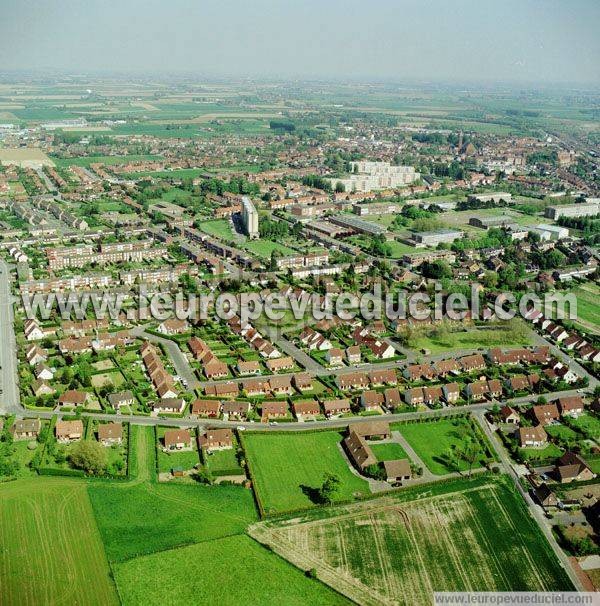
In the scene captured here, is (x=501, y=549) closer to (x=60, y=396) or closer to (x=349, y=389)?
(x=349, y=389)

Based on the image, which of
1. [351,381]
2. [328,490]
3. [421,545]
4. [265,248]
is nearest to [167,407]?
[351,381]

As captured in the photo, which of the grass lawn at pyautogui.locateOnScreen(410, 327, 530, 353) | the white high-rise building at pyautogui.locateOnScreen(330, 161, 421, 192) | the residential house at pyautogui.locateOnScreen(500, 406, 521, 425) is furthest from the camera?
the white high-rise building at pyautogui.locateOnScreen(330, 161, 421, 192)

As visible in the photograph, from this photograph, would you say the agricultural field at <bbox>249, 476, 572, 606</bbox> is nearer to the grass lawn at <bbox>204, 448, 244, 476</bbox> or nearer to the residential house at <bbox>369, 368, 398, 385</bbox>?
the grass lawn at <bbox>204, 448, 244, 476</bbox>

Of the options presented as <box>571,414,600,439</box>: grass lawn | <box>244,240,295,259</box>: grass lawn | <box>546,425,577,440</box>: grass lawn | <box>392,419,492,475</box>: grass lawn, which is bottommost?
<box>392,419,492,475</box>: grass lawn

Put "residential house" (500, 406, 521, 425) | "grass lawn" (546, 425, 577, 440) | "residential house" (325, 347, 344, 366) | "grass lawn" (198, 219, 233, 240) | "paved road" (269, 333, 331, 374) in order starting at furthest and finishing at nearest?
1. "grass lawn" (198, 219, 233, 240)
2. "residential house" (325, 347, 344, 366)
3. "paved road" (269, 333, 331, 374)
4. "residential house" (500, 406, 521, 425)
5. "grass lawn" (546, 425, 577, 440)

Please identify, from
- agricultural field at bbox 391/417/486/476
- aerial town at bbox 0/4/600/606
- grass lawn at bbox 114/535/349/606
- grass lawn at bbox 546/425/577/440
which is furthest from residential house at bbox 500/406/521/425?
grass lawn at bbox 114/535/349/606

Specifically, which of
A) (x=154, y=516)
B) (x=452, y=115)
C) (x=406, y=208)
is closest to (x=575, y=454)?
(x=154, y=516)
